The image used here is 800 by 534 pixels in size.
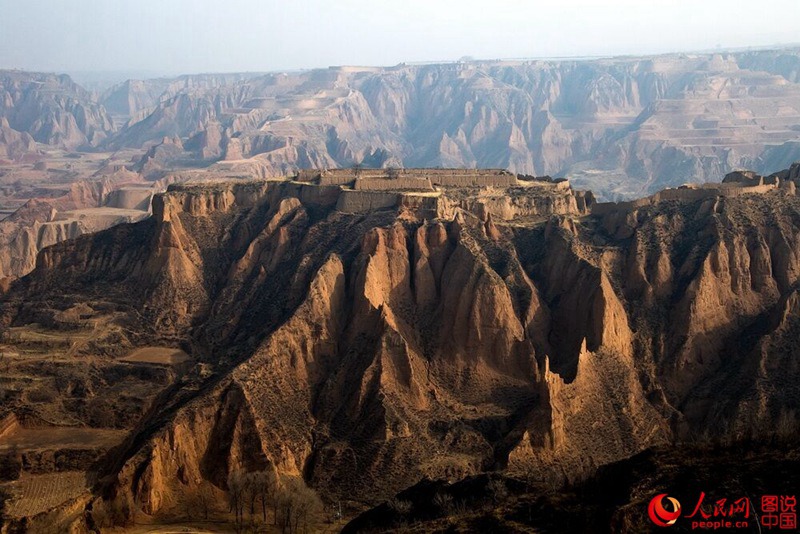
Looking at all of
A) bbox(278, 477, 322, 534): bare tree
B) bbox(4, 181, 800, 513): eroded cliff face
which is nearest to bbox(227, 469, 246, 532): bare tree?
bbox(278, 477, 322, 534): bare tree

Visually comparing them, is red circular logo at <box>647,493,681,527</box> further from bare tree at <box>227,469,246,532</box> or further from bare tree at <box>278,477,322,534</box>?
bare tree at <box>227,469,246,532</box>


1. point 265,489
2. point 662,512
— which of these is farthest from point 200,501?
point 662,512

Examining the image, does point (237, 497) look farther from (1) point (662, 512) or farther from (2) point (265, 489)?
(1) point (662, 512)

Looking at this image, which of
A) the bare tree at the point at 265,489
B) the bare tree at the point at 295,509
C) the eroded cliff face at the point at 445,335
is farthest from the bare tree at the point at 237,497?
the eroded cliff face at the point at 445,335

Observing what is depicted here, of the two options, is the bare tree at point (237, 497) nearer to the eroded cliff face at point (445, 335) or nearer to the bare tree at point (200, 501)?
the bare tree at point (200, 501)

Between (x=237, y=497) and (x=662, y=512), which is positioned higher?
(x=237, y=497)

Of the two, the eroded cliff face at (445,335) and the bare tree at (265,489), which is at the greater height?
the eroded cliff face at (445,335)

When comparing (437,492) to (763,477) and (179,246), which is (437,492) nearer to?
(763,477)
